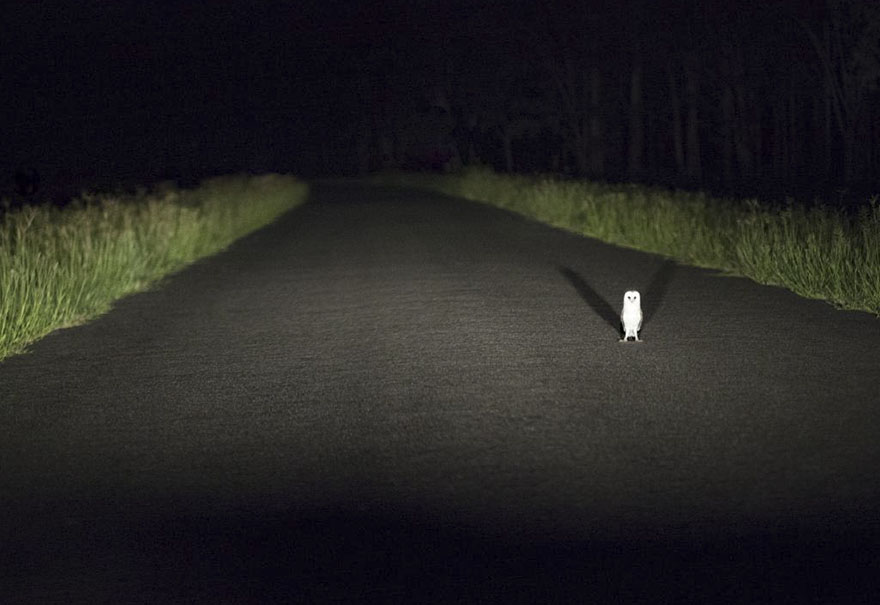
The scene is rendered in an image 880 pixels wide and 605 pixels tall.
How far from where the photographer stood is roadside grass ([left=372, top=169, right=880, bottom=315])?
13828 millimetres

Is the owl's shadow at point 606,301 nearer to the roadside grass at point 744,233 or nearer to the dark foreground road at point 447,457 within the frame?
the dark foreground road at point 447,457

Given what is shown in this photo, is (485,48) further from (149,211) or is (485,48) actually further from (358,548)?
(358,548)

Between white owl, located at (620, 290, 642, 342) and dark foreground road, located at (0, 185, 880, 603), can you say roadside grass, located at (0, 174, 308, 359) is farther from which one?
white owl, located at (620, 290, 642, 342)

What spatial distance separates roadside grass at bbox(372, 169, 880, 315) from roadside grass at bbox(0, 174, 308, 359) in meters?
9.30

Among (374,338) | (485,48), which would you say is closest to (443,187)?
(485,48)

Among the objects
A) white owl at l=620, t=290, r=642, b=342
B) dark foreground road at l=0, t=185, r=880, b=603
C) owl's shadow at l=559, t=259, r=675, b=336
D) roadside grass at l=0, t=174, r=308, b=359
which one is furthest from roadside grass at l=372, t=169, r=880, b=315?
roadside grass at l=0, t=174, r=308, b=359

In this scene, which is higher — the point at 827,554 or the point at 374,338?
the point at 374,338

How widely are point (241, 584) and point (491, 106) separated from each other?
239ft

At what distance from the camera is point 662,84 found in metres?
85.5

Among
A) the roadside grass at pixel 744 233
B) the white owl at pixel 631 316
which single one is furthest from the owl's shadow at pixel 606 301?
the roadside grass at pixel 744 233

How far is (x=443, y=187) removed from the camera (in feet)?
220

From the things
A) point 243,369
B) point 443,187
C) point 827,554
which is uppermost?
point 443,187

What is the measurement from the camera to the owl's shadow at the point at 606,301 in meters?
12.6

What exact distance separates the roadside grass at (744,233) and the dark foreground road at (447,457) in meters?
1.12
